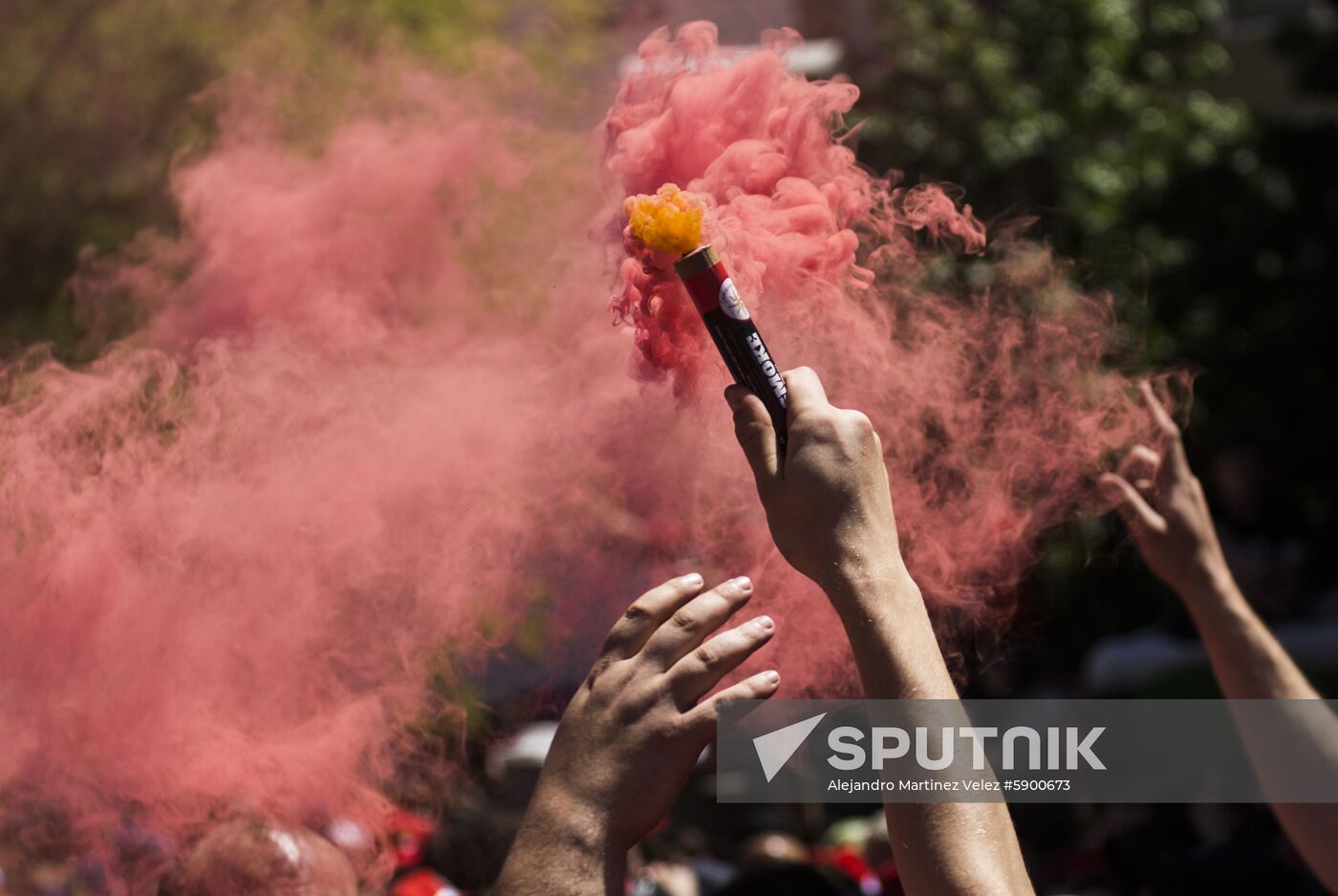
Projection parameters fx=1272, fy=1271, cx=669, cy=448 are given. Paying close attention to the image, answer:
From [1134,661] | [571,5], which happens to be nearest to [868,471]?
[1134,661]

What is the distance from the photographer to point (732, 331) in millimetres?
1850

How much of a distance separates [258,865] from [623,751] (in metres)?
1.05

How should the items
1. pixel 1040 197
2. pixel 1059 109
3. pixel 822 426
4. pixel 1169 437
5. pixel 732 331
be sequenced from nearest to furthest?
pixel 822 426
pixel 732 331
pixel 1169 437
pixel 1040 197
pixel 1059 109

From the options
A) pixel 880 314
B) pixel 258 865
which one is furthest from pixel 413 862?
pixel 880 314

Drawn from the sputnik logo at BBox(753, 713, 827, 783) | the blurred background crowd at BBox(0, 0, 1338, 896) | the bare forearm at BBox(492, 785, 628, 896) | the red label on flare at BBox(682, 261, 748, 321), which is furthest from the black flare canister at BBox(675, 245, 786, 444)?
the blurred background crowd at BBox(0, 0, 1338, 896)

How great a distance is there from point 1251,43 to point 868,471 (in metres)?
14.2

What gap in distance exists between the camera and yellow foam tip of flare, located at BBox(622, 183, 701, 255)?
6.38 ft

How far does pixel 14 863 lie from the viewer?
2764mm

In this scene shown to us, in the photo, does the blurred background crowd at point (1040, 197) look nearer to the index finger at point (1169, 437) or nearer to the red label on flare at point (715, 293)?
the index finger at point (1169, 437)

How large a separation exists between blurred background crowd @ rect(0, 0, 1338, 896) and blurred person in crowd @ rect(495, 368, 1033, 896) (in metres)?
2.25

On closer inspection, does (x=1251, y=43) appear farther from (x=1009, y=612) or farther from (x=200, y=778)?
(x=200, y=778)

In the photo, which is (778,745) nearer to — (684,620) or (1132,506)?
(684,620)

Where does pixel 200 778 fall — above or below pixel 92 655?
below

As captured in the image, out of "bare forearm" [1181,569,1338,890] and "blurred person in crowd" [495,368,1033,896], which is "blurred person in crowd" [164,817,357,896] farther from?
"bare forearm" [1181,569,1338,890]
